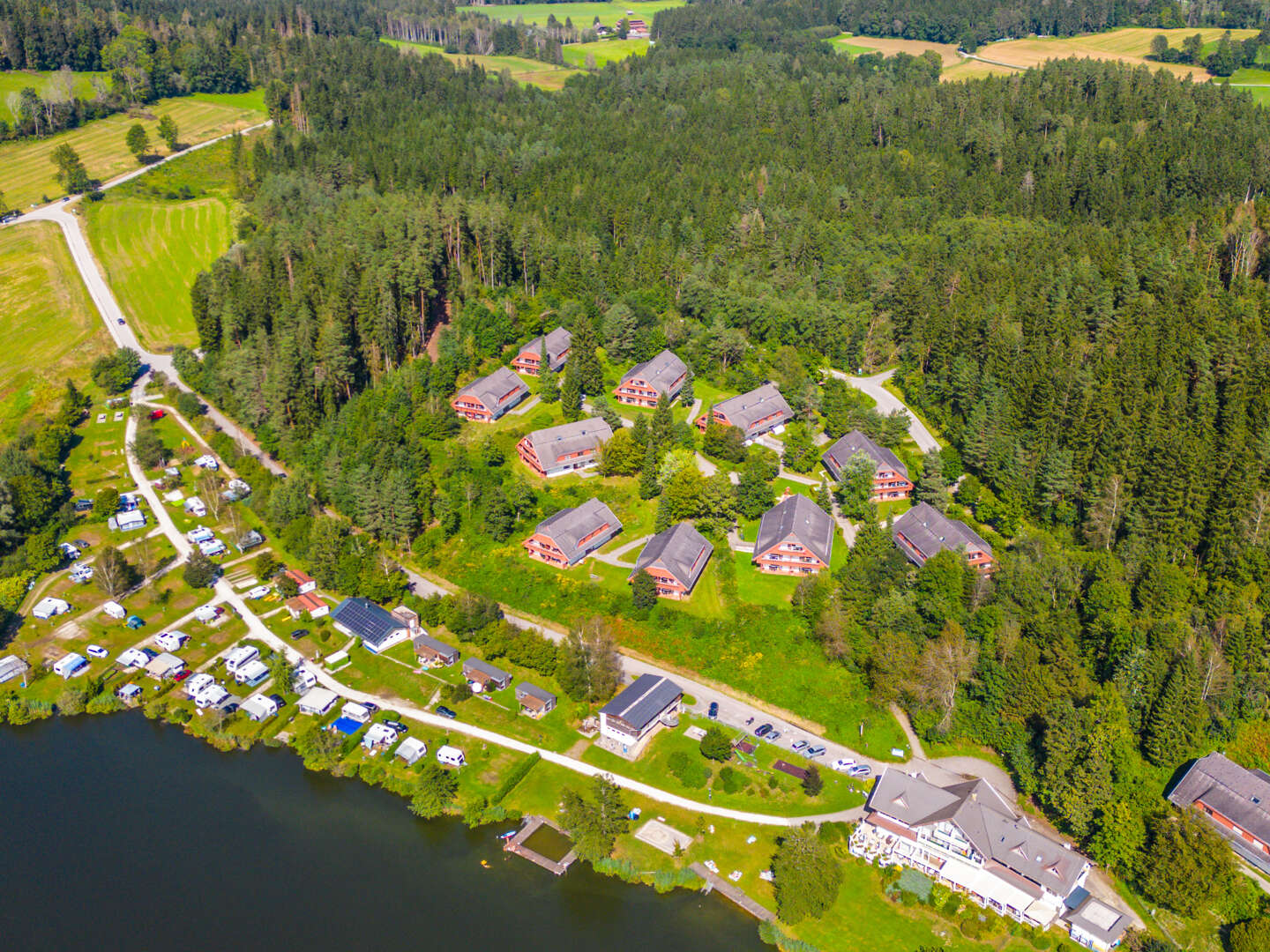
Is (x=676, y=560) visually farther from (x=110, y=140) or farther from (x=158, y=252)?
(x=110, y=140)

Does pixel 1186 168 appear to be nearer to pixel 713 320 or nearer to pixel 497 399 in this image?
pixel 713 320

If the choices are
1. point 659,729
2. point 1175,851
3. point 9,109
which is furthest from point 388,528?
point 9,109

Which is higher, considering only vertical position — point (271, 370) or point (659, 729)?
point (271, 370)

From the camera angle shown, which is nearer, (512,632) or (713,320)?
(512,632)

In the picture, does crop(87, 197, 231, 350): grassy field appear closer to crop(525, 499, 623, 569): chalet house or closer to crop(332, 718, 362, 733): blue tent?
crop(525, 499, 623, 569): chalet house

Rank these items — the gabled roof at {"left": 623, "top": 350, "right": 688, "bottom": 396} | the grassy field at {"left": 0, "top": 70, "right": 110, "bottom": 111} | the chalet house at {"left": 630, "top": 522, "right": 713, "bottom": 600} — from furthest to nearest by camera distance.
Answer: the grassy field at {"left": 0, "top": 70, "right": 110, "bottom": 111} < the gabled roof at {"left": 623, "top": 350, "right": 688, "bottom": 396} < the chalet house at {"left": 630, "top": 522, "right": 713, "bottom": 600}

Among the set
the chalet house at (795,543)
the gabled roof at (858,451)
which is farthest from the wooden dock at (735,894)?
the gabled roof at (858,451)

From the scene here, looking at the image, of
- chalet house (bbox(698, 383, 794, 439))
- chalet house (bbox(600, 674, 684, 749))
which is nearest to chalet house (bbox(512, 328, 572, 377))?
chalet house (bbox(698, 383, 794, 439))

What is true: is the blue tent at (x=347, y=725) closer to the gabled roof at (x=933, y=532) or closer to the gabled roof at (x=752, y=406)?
the gabled roof at (x=752, y=406)
